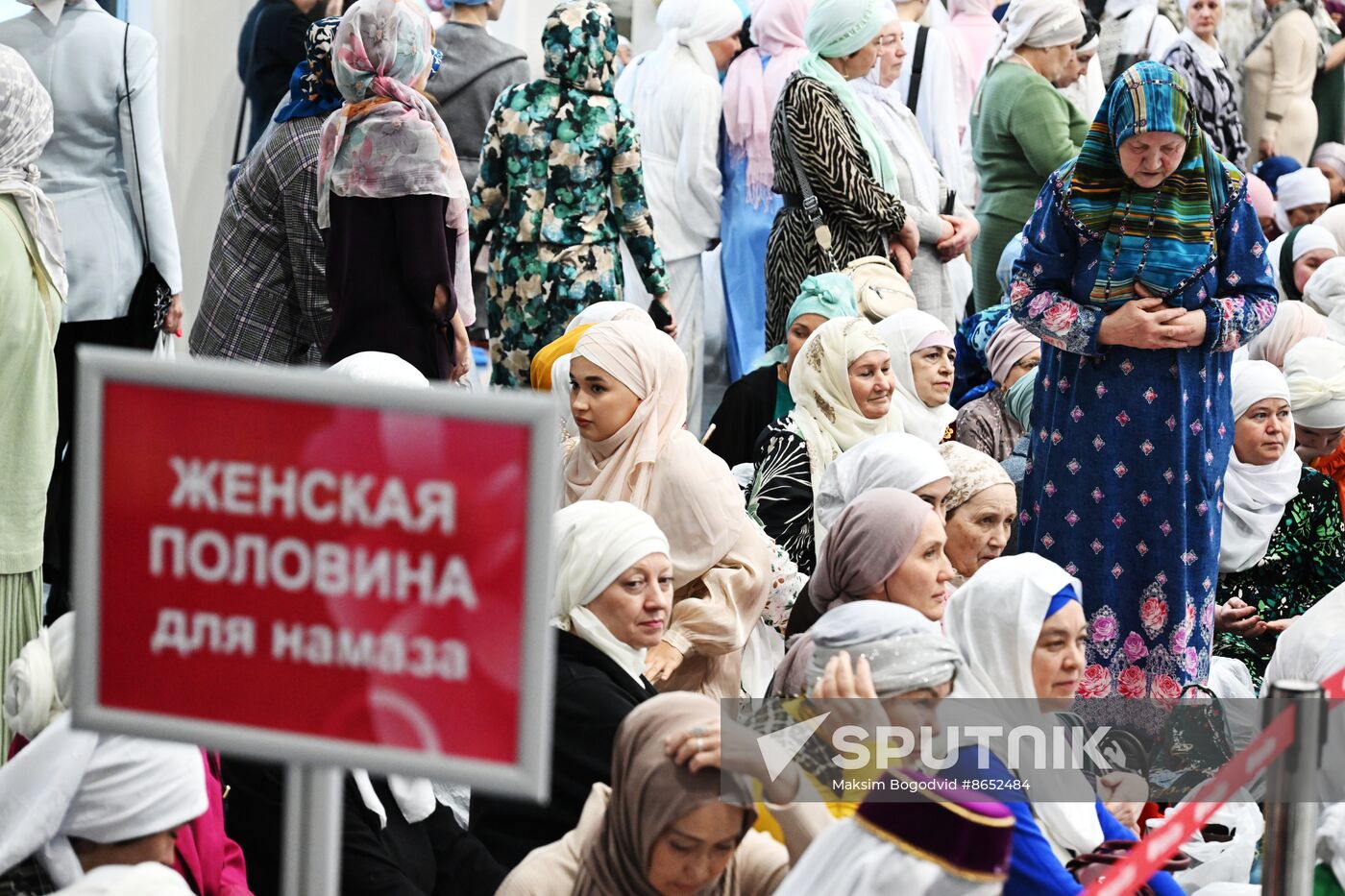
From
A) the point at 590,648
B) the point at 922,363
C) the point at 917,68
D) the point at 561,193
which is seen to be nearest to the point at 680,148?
the point at 917,68

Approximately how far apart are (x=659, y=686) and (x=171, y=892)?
6.39 feet

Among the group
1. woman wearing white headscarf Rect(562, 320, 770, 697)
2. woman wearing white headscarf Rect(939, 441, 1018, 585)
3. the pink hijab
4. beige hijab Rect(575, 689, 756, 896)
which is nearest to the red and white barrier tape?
beige hijab Rect(575, 689, 756, 896)

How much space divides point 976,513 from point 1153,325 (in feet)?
2.37

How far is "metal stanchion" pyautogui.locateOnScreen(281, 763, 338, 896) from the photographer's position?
1725 mm

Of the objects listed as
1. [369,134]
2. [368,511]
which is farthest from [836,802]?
[369,134]

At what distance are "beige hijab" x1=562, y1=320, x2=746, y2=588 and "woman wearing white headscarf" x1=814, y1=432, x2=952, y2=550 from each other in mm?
259

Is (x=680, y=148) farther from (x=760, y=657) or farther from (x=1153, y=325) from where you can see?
(x=1153, y=325)

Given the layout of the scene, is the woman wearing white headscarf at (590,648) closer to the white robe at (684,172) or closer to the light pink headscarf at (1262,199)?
the white robe at (684,172)

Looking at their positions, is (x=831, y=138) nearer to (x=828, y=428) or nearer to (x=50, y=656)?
(x=828, y=428)

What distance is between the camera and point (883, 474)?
4.57m

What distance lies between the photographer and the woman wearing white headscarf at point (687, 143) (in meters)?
8.04

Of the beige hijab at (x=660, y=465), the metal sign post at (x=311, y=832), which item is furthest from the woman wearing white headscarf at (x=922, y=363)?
the metal sign post at (x=311, y=832)

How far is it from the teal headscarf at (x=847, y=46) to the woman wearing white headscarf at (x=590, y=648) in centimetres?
341

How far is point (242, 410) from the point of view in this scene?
5.49 feet
